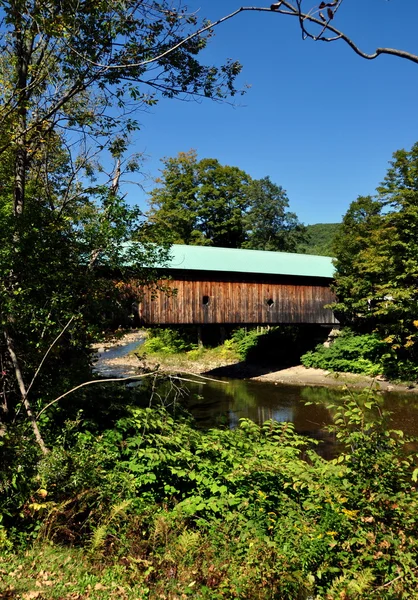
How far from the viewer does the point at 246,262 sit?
17797 mm

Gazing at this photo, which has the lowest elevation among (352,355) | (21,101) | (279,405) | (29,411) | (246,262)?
(279,405)

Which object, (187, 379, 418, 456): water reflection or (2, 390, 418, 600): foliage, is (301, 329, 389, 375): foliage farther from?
(2, 390, 418, 600): foliage

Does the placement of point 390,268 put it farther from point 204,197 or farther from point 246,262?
point 204,197

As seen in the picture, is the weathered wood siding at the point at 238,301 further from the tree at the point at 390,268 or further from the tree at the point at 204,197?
the tree at the point at 204,197

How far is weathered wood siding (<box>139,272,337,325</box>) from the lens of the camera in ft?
52.2

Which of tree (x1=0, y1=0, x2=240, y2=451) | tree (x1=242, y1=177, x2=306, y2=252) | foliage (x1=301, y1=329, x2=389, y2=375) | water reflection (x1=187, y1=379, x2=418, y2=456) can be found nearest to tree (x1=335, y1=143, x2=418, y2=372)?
foliage (x1=301, y1=329, x2=389, y2=375)

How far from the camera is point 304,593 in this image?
11.3 feet

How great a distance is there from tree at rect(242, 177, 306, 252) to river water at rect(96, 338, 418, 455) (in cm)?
2143

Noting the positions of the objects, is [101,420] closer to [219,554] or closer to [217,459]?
[217,459]

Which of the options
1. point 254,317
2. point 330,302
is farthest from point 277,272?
point 330,302

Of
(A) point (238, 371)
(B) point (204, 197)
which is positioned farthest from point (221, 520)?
(B) point (204, 197)

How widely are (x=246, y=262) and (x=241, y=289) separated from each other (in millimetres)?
1174

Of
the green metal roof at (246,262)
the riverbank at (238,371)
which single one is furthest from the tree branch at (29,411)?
the riverbank at (238,371)

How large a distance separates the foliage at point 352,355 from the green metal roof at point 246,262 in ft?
10.3
